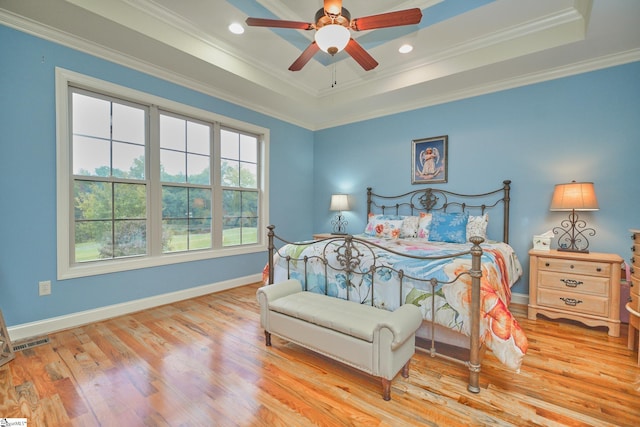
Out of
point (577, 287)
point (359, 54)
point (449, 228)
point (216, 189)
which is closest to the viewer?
point (359, 54)

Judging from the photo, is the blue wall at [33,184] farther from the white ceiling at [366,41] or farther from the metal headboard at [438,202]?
the metal headboard at [438,202]

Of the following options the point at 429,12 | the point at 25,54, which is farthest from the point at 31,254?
the point at 429,12

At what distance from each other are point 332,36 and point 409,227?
2.55m

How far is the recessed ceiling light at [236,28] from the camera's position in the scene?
2.83m

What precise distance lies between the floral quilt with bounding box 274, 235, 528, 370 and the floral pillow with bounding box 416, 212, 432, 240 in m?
0.72

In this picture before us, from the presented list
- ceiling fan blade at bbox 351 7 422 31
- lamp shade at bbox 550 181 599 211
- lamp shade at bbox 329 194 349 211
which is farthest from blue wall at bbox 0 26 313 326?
lamp shade at bbox 550 181 599 211

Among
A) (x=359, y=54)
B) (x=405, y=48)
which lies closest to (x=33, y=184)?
(x=359, y=54)

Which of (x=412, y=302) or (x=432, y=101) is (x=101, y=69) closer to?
(x=412, y=302)

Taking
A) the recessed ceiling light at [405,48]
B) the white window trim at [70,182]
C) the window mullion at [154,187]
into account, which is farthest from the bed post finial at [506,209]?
the window mullion at [154,187]

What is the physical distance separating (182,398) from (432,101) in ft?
14.4

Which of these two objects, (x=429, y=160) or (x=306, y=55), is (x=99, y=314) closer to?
(x=306, y=55)

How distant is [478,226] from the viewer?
3.34m

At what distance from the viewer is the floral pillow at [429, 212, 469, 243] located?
10.6 ft

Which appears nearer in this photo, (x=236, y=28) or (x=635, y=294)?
(x=635, y=294)
